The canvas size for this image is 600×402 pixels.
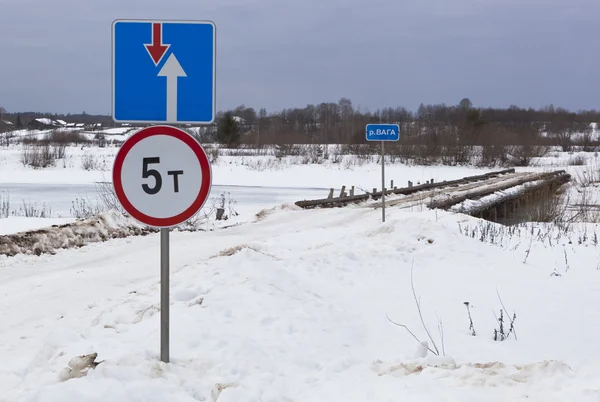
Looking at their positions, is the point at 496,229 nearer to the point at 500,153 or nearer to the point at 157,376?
the point at 157,376

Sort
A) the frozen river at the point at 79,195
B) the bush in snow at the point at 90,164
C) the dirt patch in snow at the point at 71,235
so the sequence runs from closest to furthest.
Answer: the dirt patch in snow at the point at 71,235 < the frozen river at the point at 79,195 < the bush in snow at the point at 90,164

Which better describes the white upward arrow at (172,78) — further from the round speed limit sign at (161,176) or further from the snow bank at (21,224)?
the snow bank at (21,224)

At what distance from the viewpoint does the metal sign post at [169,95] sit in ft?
13.1

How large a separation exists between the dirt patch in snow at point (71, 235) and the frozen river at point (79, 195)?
19.7ft

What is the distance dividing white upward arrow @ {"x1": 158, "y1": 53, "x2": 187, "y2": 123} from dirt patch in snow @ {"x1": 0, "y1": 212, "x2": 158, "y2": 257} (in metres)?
→ 7.33

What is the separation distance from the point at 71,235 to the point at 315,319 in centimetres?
748

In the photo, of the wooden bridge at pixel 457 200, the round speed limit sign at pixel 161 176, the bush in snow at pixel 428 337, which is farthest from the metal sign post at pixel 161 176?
the wooden bridge at pixel 457 200

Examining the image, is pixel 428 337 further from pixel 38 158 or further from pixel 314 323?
pixel 38 158

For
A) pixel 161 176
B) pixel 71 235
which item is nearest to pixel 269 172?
pixel 71 235

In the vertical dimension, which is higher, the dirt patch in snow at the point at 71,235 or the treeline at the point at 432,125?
the treeline at the point at 432,125

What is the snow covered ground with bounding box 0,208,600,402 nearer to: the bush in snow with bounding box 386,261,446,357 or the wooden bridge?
the bush in snow with bounding box 386,261,446,357

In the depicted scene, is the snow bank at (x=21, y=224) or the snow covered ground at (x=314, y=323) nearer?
the snow covered ground at (x=314, y=323)

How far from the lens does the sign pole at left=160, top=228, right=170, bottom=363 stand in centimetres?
408

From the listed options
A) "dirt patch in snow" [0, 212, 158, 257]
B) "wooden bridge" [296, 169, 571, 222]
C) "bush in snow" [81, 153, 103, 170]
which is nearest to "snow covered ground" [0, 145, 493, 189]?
"bush in snow" [81, 153, 103, 170]
